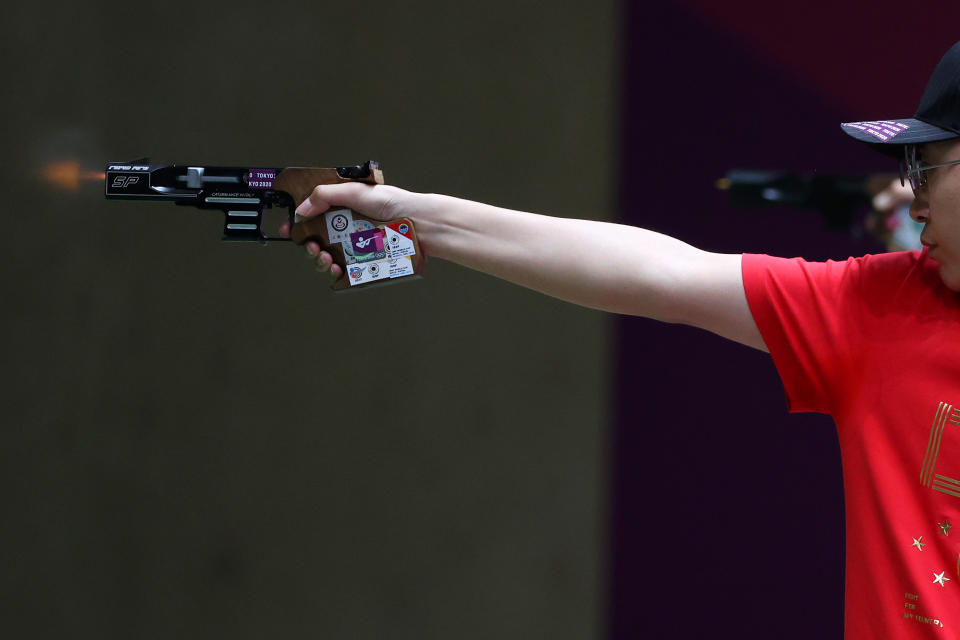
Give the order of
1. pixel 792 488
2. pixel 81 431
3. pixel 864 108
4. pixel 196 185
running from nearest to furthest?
pixel 196 185 → pixel 864 108 → pixel 792 488 → pixel 81 431

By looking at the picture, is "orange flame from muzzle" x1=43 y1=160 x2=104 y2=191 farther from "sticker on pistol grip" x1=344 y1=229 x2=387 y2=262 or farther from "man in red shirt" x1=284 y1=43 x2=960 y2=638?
"man in red shirt" x1=284 y1=43 x2=960 y2=638

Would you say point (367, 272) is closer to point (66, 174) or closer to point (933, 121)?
point (933, 121)

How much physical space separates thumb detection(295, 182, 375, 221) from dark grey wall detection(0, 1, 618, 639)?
1458mm

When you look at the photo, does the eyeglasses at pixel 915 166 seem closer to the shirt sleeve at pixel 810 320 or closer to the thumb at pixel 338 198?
the shirt sleeve at pixel 810 320

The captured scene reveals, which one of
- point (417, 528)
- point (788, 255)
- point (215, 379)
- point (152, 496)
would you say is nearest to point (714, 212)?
point (788, 255)

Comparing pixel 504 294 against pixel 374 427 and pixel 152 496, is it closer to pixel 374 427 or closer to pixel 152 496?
pixel 374 427

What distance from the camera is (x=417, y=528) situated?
2.92 metres

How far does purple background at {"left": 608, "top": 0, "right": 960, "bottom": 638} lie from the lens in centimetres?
253

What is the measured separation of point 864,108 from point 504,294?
1.08 metres

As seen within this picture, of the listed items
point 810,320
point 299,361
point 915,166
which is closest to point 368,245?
point 810,320

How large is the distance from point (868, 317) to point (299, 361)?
6.50ft

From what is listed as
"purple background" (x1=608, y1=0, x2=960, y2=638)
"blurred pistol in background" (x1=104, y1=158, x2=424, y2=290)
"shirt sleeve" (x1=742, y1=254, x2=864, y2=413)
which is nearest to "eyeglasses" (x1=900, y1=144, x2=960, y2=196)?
"shirt sleeve" (x1=742, y1=254, x2=864, y2=413)

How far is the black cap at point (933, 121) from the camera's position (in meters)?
1.07

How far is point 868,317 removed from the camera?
3.76ft
